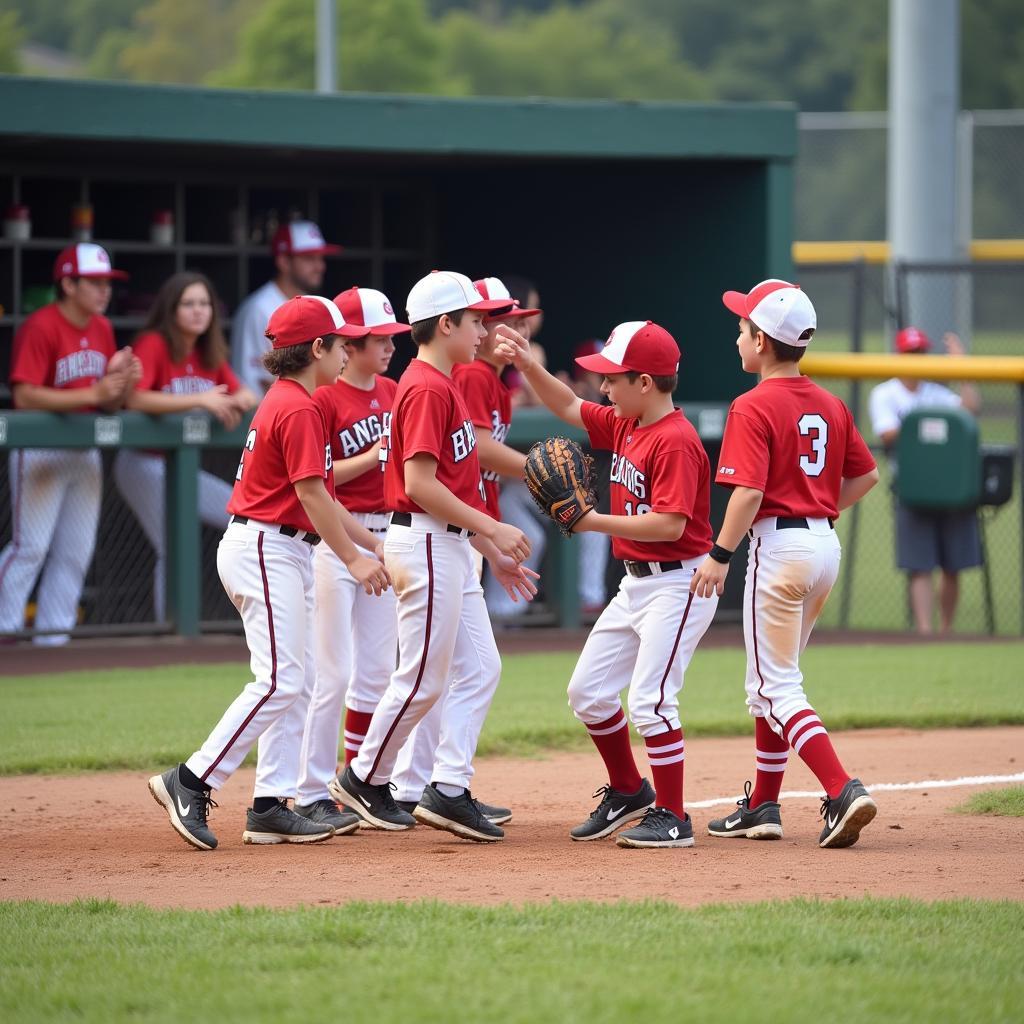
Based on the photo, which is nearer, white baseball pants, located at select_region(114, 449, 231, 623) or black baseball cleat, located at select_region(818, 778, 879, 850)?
black baseball cleat, located at select_region(818, 778, 879, 850)

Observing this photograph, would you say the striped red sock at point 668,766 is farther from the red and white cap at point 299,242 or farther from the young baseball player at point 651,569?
the red and white cap at point 299,242

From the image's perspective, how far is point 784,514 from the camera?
213 inches

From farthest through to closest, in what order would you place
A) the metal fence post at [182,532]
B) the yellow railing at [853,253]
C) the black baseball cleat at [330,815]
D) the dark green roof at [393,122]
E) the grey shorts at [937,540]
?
the yellow railing at [853,253], the grey shorts at [937,540], the metal fence post at [182,532], the dark green roof at [393,122], the black baseball cleat at [330,815]

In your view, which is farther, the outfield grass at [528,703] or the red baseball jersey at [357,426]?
the outfield grass at [528,703]

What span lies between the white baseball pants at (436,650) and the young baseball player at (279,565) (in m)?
0.16

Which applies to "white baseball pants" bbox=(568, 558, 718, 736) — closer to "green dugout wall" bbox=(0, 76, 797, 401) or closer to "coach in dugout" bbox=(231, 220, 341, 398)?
"coach in dugout" bbox=(231, 220, 341, 398)

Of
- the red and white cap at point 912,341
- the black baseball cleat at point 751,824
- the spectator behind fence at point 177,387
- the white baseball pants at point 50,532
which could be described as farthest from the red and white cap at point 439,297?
the red and white cap at point 912,341

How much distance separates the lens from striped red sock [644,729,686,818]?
5.39 metres

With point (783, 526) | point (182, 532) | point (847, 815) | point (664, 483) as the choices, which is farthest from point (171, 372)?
point (847, 815)

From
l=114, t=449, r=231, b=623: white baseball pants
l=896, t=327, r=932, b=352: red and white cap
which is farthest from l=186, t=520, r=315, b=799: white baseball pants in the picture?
l=896, t=327, r=932, b=352: red and white cap

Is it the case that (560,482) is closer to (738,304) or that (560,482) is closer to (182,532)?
(738,304)

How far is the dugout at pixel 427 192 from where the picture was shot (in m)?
9.86

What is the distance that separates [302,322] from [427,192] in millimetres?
6974

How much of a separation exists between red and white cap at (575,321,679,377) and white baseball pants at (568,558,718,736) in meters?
0.58
